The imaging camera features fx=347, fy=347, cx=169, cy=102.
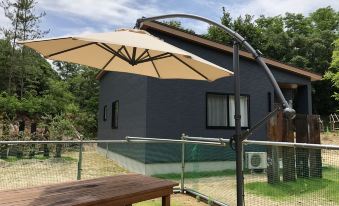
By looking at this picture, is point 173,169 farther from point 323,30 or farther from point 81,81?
point 323,30

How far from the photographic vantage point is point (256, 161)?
234 inches

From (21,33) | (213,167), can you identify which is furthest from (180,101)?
(21,33)

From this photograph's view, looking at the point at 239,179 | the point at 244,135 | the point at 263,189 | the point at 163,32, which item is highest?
the point at 163,32

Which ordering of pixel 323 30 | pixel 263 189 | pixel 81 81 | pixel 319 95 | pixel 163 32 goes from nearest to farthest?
pixel 263 189 < pixel 163 32 < pixel 81 81 < pixel 319 95 < pixel 323 30

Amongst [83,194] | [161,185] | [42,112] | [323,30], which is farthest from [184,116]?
[323,30]

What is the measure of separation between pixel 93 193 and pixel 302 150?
4456 millimetres

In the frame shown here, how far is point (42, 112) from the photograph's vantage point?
1845cm

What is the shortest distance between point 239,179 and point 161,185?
948mm

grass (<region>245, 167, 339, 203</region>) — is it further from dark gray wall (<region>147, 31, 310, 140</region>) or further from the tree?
the tree

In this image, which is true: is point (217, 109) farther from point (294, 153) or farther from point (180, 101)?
point (294, 153)

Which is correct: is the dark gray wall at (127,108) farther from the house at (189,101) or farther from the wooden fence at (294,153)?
the wooden fence at (294,153)

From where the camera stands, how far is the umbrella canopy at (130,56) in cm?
391

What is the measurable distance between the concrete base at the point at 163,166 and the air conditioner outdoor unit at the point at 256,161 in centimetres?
49

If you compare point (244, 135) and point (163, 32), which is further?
point (163, 32)
